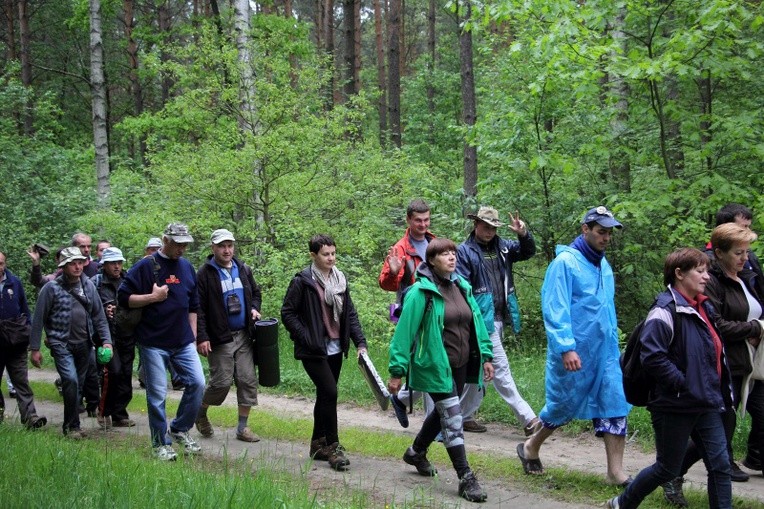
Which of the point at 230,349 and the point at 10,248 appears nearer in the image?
the point at 230,349

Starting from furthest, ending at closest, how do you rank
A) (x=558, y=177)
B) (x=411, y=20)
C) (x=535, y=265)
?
(x=411, y=20)
(x=535, y=265)
(x=558, y=177)

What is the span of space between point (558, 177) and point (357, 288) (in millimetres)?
3493

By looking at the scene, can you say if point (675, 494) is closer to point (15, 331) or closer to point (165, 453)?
point (165, 453)

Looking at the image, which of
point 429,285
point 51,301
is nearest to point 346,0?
point 51,301

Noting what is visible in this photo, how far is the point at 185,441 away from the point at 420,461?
7.71ft

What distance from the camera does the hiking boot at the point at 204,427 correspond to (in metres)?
8.58

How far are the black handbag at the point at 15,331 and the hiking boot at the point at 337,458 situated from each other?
4047mm

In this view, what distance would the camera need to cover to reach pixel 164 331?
24.9 ft

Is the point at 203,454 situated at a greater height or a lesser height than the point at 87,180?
lesser

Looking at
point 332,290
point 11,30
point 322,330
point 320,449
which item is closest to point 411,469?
point 320,449

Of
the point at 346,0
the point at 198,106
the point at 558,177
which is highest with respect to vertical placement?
the point at 346,0

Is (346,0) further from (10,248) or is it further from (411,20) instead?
(411,20)

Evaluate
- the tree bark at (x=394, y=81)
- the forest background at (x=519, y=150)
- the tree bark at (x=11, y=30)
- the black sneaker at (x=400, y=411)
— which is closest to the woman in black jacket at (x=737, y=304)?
the black sneaker at (x=400, y=411)

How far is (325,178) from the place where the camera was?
1367cm
